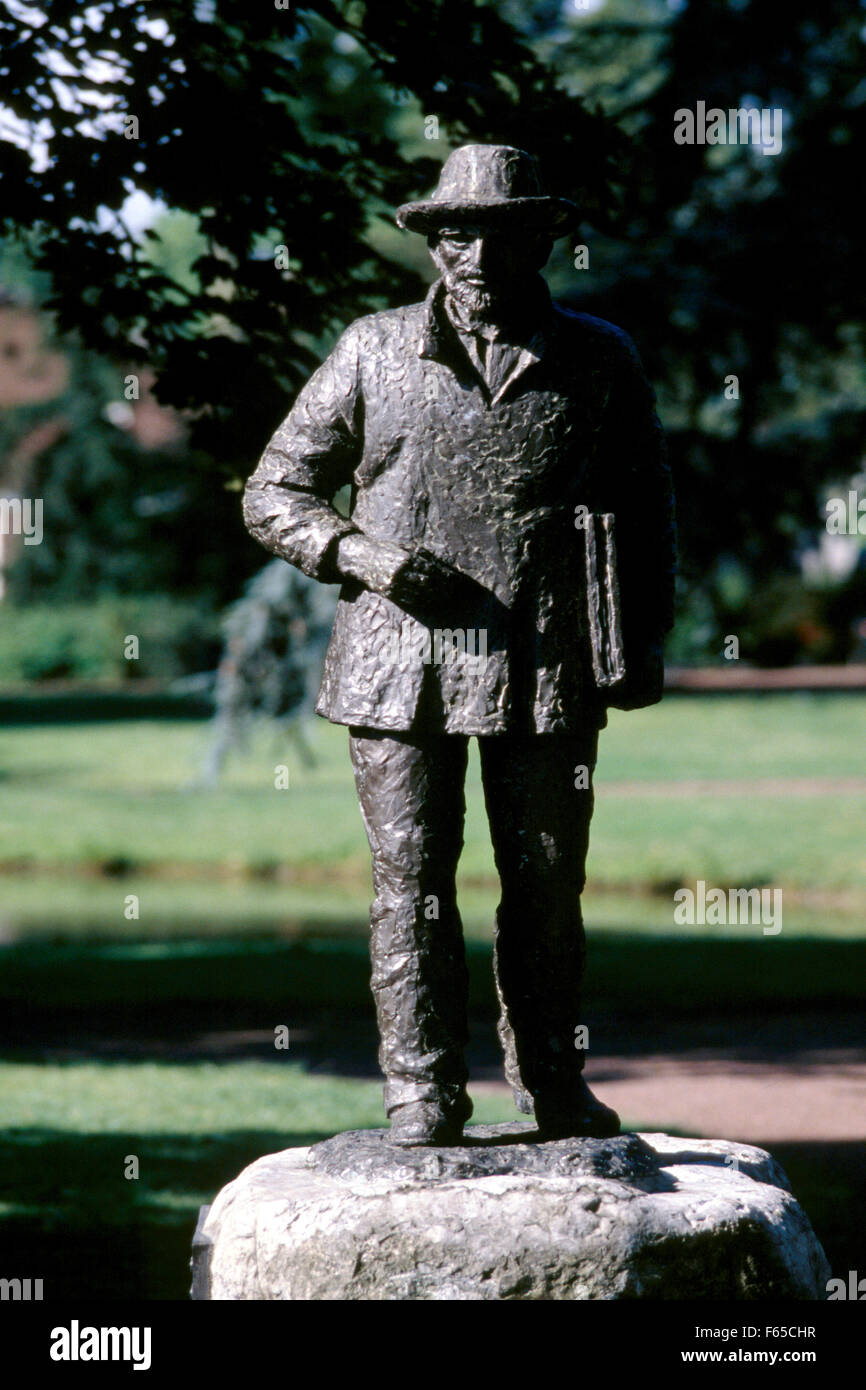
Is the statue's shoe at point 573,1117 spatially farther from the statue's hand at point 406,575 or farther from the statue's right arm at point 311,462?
the statue's right arm at point 311,462

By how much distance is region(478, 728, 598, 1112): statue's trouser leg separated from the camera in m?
4.88

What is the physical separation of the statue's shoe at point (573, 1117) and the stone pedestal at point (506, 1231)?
0.10 meters

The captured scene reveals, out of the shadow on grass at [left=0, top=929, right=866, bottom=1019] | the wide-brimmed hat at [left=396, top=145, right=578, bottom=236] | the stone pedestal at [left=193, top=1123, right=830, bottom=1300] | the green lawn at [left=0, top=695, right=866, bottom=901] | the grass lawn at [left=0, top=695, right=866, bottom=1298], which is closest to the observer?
the stone pedestal at [left=193, top=1123, right=830, bottom=1300]

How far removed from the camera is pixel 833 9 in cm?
1341

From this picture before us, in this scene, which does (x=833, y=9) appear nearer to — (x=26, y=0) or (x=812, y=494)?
(x=812, y=494)

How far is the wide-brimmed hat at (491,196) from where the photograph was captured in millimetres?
4688

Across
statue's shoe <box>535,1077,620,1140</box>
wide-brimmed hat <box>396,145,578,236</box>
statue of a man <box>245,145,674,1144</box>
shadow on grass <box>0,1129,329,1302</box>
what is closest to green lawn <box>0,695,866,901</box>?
shadow on grass <box>0,1129,329,1302</box>

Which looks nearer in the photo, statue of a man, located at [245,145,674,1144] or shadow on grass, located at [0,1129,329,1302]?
statue of a man, located at [245,145,674,1144]

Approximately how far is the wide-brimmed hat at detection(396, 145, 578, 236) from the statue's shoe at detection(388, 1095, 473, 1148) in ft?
6.93

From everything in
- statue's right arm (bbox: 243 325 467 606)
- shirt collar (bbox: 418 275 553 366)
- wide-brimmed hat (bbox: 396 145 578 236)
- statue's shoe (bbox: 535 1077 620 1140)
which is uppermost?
wide-brimmed hat (bbox: 396 145 578 236)

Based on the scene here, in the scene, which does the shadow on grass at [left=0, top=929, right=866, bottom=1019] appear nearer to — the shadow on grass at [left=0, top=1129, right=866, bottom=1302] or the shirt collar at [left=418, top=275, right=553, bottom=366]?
the shadow on grass at [left=0, top=1129, right=866, bottom=1302]

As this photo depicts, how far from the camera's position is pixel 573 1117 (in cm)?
493

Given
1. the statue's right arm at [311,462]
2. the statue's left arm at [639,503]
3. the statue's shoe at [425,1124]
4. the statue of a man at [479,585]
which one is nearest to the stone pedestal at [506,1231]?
the statue's shoe at [425,1124]

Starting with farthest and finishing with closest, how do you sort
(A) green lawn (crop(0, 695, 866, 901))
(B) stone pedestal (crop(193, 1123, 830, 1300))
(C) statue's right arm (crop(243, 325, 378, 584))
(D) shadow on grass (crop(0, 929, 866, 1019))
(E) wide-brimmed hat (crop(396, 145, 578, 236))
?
(A) green lawn (crop(0, 695, 866, 901))
(D) shadow on grass (crop(0, 929, 866, 1019))
(C) statue's right arm (crop(243, 325, 378, 584))
(E) wide-brimmed hat (crop(396, 145, 578, 236))
(B) stone pedestal (crop(193, 1123, 830, 1300))
